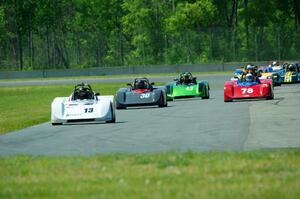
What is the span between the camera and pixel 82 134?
18.8 meters

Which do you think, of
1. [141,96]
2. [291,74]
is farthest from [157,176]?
[291,74]

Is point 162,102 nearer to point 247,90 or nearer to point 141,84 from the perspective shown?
point 141,84

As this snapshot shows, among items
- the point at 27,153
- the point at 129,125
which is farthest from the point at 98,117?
the point at 27,153

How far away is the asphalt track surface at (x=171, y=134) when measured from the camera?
15.2 metres

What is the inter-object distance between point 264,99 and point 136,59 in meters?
45.8

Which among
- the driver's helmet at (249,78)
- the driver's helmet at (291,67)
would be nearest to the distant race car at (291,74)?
the driver's helmet at (291,67)

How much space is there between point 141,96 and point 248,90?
4028mm

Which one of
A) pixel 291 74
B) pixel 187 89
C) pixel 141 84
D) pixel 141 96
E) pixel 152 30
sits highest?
pixel 152 30

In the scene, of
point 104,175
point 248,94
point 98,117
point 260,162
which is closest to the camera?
point 104,175

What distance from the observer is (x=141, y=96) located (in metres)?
30.2

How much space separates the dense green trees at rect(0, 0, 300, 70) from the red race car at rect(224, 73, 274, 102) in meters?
36.3

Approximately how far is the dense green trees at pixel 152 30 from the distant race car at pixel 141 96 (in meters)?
38.3

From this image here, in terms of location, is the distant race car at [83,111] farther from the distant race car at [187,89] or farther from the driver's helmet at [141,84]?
the distant race car at [187,89]

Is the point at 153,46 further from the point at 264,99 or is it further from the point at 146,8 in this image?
the point at 264,99
